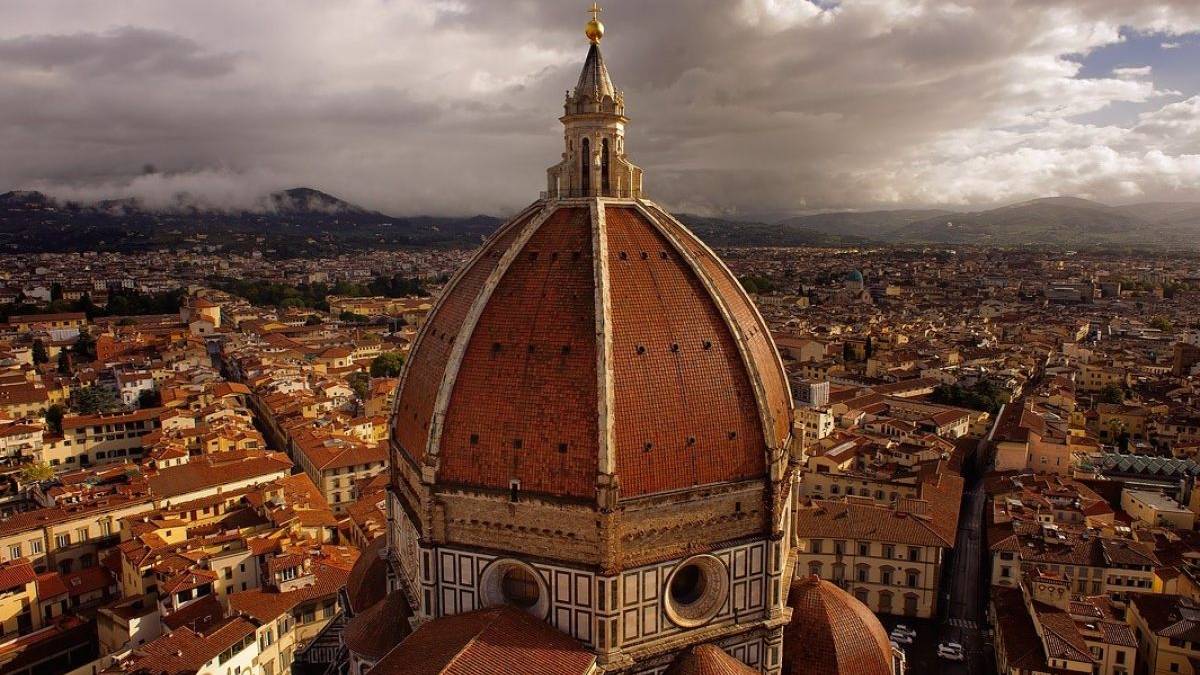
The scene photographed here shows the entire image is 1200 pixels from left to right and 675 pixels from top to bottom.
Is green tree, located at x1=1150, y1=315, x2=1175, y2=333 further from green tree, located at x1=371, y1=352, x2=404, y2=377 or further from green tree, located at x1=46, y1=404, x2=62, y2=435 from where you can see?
green tree, located at x1=46, y1=404, x2=62, y2=435

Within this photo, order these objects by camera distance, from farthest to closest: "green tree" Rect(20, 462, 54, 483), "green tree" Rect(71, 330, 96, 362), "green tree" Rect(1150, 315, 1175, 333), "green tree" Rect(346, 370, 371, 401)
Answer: "green tree" Rect(1150, 315, 1175, 333) < "green tree" Rect(71, 330, 96, 362) < "green tree" Rect(346, 370, 371, 401) < "green tree" Rect(20, 462, 54, 483)

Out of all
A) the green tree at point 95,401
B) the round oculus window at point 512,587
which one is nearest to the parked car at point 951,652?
the round oculus window at point 512,587

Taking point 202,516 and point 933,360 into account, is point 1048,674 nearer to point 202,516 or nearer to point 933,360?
point 202,516

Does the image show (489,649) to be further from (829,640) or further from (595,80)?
(595,80)

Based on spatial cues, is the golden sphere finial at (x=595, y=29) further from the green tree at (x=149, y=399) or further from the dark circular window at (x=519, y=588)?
the green tree at (x=149, y=399)

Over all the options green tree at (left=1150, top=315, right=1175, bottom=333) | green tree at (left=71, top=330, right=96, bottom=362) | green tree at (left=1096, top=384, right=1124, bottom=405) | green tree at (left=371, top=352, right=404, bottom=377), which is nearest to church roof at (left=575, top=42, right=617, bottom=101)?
green tree at (left=371, top=352, right=404, bottom=377)

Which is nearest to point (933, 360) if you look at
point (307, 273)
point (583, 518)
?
point (583, 518)

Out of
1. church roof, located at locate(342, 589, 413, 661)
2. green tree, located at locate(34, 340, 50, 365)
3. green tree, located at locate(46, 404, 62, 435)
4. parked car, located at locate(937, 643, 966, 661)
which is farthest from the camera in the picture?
green tree, located at locate(34, 340, 50, 365)
